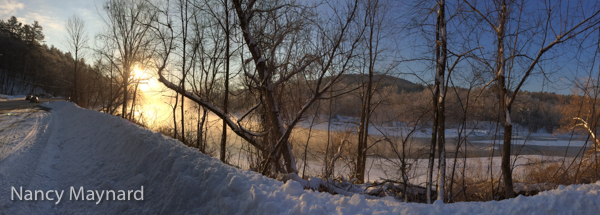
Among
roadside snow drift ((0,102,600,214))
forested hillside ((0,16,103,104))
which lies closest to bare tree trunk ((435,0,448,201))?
roadside snow drift ((0,102,600,214))

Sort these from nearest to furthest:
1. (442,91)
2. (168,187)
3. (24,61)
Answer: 1. (168,187)
2. (442,91)
3. (24,61)

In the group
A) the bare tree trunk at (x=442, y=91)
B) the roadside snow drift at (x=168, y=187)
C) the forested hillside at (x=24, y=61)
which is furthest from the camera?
the forested hillside at (x=24, y=61)

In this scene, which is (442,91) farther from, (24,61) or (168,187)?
(24,61)

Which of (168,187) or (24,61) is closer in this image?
(168,187)

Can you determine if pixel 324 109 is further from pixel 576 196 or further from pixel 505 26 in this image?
pixel 576 196

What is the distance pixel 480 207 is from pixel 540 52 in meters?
5.17

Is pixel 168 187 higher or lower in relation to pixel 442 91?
lower

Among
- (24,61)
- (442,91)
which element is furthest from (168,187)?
(24,61)

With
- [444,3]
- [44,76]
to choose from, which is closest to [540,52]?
[444,3]

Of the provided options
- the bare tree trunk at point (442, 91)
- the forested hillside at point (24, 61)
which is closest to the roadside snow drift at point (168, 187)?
the bare tree trunk at point (442, 91)

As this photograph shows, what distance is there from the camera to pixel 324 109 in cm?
1047

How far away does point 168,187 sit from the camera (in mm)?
4402

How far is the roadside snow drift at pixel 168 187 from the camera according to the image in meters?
2.91

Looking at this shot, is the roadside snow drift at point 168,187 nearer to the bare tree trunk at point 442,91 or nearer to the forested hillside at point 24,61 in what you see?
the bare tree trunk at point 442,91
